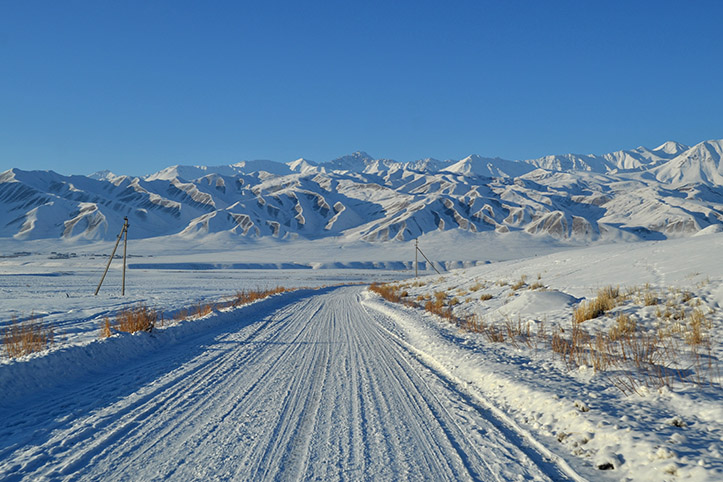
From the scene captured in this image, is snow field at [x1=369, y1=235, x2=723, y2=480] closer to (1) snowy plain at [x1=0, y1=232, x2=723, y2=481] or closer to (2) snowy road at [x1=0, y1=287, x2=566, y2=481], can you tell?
(1) snowy plain at [x1=0, y1=232, x2=723, y2=481]

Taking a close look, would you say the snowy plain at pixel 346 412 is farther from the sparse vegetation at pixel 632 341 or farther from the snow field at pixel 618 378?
the sparse vegetation at pixel 632 341

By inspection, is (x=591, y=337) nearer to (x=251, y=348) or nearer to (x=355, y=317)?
(x=251, y=348)

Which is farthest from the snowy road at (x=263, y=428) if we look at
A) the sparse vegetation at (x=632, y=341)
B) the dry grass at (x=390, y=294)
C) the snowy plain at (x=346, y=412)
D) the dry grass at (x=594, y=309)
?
the dry grass at (x=390, y=294)

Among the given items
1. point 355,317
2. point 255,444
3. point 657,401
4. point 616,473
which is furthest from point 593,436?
point 355,317

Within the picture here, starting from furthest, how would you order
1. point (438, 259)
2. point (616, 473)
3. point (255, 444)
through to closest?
point (438, 259) → point (255, 444) → point (616, 473)

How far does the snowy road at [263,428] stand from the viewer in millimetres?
3598

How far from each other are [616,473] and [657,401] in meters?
1.66

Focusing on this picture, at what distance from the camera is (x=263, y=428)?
447 cm

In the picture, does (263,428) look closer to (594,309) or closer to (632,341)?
(632,341)

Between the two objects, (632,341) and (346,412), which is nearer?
(346,412)

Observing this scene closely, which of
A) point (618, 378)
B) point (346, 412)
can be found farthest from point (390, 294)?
point (346, 412)

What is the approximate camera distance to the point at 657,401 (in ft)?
15.6

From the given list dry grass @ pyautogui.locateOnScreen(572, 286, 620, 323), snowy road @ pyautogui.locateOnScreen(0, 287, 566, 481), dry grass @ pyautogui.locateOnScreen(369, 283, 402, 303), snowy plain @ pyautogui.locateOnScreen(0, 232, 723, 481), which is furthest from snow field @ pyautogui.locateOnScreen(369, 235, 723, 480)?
dry grass @ pyautogui.locateOnScreen(369, 283, 402, 303)

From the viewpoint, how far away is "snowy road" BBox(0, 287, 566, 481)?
3.60 metres
